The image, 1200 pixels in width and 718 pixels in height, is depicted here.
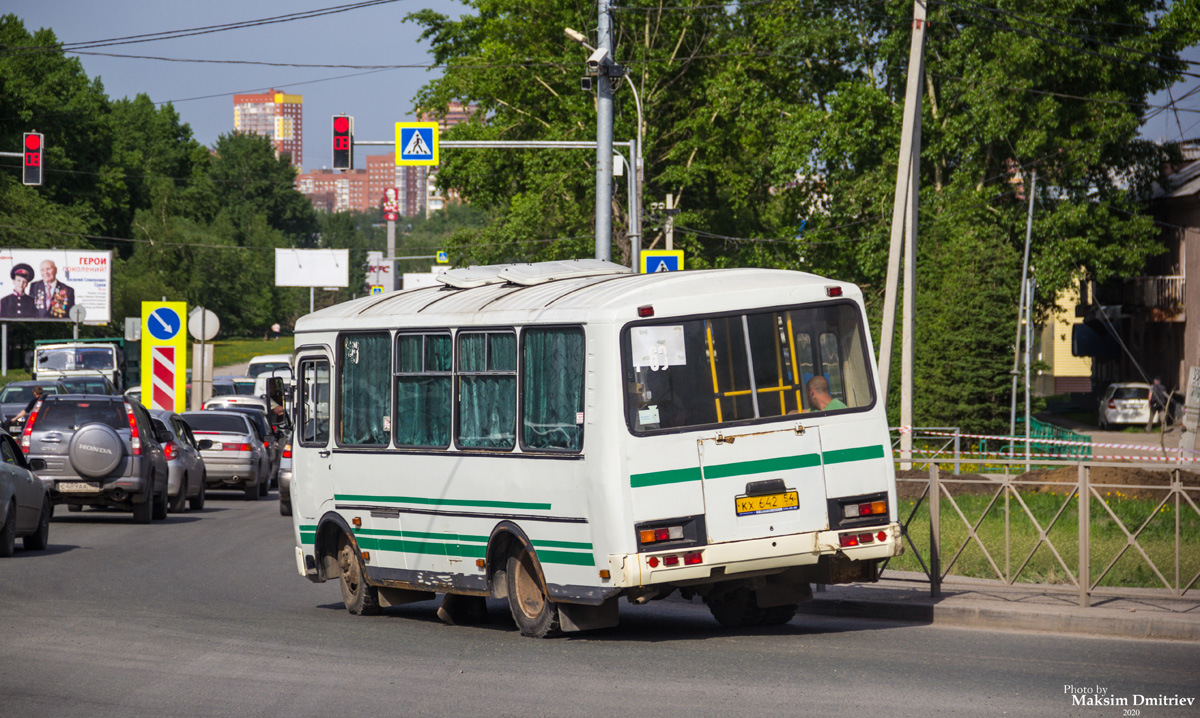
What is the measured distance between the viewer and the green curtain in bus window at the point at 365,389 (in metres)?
13.1

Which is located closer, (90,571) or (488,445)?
(488,445)

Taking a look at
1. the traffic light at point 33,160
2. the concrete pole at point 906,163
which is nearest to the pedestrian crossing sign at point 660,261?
the concrete pole at point 906,163

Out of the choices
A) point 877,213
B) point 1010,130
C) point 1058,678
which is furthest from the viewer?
point 877,213

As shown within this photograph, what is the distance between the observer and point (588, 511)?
1067 centimetres

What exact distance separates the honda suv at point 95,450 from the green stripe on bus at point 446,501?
962 centimetres

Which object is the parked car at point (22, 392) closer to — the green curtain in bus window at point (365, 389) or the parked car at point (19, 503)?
the parked car at point (19, 503)

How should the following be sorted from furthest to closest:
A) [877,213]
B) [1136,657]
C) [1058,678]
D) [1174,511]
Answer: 1. [877,213]
2. [1174,511]
3. [1136,657]
4. [1058,678]

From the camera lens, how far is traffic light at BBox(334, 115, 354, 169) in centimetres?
2889

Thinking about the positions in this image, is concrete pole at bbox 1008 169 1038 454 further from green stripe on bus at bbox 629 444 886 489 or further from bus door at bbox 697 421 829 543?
bus door at bbox 697 421 829 543

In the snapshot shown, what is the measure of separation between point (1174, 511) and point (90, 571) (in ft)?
35.4

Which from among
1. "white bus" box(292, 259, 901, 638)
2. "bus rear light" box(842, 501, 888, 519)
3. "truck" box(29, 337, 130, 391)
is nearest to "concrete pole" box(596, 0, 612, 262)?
"white bus" box(292, 259, 901, 638)

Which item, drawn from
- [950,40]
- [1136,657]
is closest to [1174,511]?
[1136,657]

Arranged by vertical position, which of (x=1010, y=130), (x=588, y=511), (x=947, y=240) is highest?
(x=1010, y=130)

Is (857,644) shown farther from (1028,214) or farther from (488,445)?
(1028,214)
